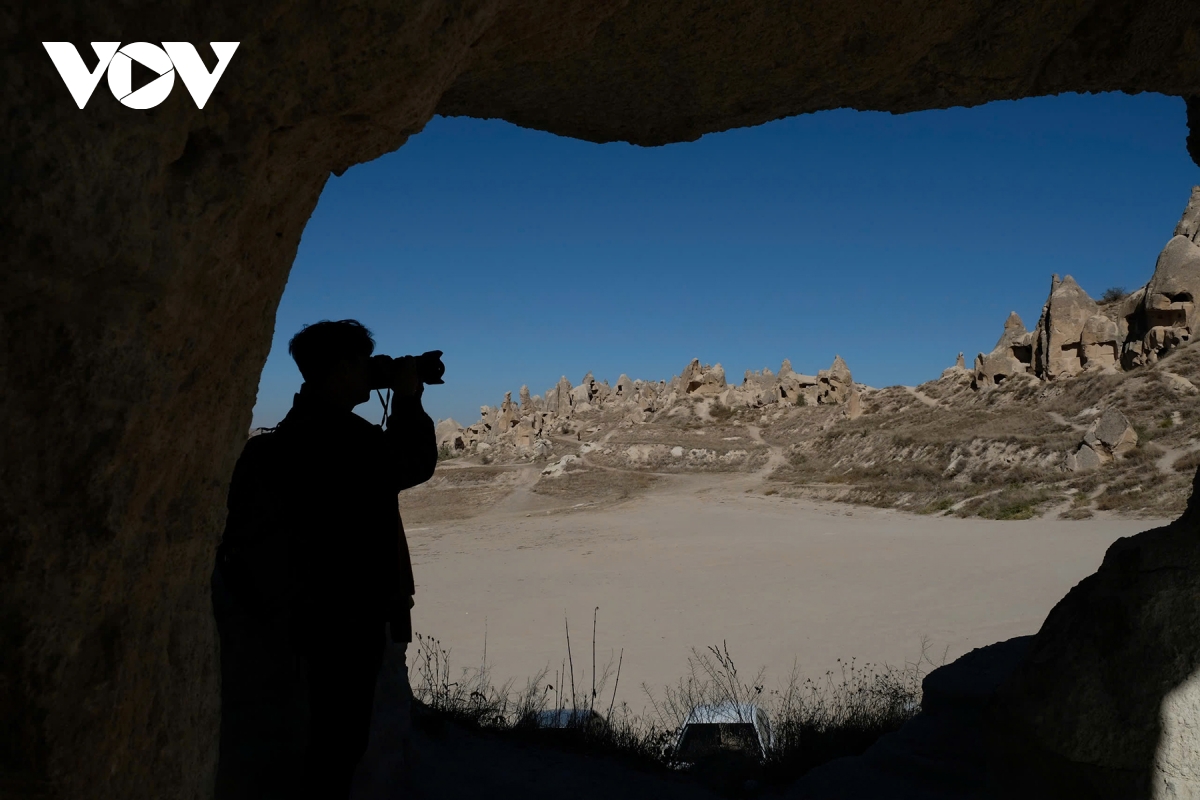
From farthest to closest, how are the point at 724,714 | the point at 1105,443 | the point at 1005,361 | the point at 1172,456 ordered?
1. the point at 1005,361
2. the point at 1105,443
3. the point at 1172,456
4. the point at 724,714

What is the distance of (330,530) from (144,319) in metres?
1.14

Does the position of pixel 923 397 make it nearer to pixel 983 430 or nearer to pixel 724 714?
pixel 983 430

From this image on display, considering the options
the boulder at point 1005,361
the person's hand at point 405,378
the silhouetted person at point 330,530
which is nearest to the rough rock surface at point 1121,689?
the silhouetted person at point 330,530

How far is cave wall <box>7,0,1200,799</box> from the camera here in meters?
1.20

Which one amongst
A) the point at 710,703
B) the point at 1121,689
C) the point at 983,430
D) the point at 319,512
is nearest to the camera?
the point at 319,512

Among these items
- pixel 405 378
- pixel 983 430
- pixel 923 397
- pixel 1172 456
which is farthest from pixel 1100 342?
pixel 405 378

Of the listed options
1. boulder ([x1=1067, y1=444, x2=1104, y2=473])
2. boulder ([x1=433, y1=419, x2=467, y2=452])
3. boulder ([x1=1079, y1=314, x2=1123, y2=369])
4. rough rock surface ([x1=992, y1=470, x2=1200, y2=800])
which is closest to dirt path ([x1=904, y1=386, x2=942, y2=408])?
boulder ([x1=1079, y1=314, x2=1123, y2=369])

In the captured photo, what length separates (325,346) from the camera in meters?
2.45

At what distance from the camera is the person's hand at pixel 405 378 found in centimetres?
237

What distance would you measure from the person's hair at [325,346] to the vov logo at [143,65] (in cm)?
114

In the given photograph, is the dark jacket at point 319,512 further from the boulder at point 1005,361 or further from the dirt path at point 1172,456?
the boulder at point 1005,361

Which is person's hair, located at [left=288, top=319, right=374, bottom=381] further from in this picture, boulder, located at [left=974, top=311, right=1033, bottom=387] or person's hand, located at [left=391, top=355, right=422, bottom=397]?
Result: boulder, located at [left=974, top=311, right=1033, bottom=387]

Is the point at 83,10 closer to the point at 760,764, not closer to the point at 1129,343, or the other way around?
the point at 760,764

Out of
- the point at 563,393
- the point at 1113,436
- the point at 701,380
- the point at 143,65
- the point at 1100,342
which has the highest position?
the point at 563,393
